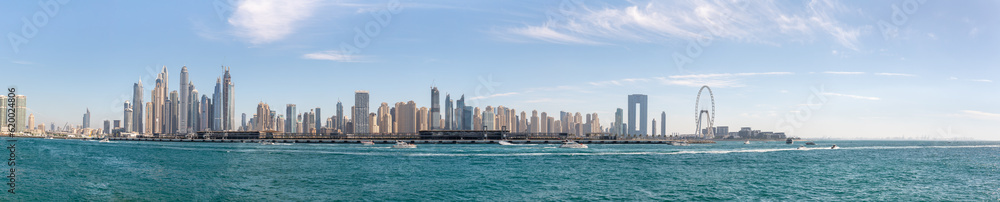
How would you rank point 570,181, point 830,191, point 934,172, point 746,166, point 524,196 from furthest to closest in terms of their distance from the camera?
point 746,166 < point 934,172 < point 570,181 < point 830,191 < point 524,196


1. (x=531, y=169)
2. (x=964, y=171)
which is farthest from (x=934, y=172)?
(x=531, y=169)

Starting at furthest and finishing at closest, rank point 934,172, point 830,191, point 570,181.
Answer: point 934,172 → point 570,181 → point 830,191

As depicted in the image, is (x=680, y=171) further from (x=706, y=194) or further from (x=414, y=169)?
(x=414, y=169)

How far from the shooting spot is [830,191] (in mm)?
52719

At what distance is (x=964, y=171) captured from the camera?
78000 millimetres

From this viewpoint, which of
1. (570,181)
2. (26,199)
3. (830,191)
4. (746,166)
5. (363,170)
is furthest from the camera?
A: (746,166)

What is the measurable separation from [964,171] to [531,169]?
188 feet

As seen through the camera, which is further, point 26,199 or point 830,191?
point 830,191

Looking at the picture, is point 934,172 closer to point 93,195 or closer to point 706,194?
point 706,194

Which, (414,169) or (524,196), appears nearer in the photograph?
(524,196)

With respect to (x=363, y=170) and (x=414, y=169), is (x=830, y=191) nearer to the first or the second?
(x=414, y=169)

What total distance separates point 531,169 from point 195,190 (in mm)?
37230

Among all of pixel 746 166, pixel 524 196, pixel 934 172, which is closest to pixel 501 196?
pixel 524 196

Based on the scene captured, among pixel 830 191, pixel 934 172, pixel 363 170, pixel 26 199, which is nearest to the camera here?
pixel 26 199
